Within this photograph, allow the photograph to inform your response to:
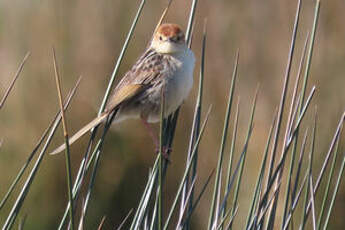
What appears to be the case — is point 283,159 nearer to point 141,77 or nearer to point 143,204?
point 143,204

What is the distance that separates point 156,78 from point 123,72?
225 centimetres

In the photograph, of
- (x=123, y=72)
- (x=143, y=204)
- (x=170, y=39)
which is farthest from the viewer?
(x=123, y=72)

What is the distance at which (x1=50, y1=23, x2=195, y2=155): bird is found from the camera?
301 cm

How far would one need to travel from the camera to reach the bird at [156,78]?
9.87 ft

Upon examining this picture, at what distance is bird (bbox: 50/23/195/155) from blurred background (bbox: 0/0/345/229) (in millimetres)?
2164

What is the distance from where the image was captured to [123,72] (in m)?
5.34

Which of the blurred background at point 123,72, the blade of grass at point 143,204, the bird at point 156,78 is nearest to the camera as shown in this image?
the blade of grass at point 143,204

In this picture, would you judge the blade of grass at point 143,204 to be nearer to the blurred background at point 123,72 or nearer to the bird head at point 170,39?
the bird head at point 170,39

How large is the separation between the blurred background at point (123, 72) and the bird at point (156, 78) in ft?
7.10

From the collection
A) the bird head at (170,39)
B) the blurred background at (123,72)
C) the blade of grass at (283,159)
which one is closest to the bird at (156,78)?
the bird head at (170,39)

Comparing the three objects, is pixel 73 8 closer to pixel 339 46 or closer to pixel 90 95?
pixel 90 95

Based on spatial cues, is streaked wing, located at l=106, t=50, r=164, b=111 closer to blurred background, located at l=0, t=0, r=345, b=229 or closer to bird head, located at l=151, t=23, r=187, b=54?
bird head, located at l=151, t=23, r=187, b=54

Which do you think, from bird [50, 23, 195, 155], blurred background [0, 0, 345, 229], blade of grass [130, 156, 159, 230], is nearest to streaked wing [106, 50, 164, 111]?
bird [50, 23, 195, 155]

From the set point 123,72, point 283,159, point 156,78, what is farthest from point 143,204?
point 123,72
